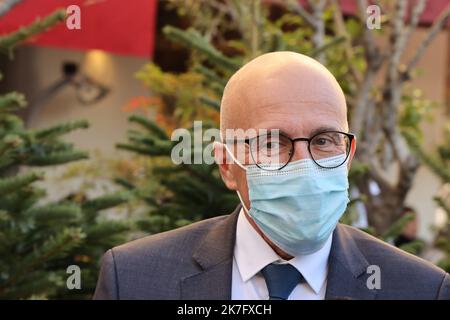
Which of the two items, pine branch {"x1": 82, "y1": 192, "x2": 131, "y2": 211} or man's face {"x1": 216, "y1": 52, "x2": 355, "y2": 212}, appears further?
pine branch {"x1": 82, "y1": 192, "x2": 131, "y2": 211}

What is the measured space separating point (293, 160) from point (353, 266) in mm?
355

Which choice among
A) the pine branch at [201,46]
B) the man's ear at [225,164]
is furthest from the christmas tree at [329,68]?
the man's ear at [225,164]

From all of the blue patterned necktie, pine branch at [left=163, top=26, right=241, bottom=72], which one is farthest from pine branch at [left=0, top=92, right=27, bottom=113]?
the blue patterned necktie

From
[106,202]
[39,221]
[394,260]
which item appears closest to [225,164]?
[394,260]

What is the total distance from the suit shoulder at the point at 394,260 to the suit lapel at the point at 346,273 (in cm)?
3

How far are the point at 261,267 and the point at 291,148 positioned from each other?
350 millimetres

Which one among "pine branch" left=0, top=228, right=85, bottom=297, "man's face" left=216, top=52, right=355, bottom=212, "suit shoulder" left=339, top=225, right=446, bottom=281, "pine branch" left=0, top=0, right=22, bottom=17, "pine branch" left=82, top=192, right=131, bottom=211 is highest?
"pine branch" left=0, top=0, right=22, bottom=17

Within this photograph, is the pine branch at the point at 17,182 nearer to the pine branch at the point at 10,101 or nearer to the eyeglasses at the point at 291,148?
the pine branch at the point at 10,101

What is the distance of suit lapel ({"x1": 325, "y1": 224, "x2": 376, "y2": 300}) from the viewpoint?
215 cm

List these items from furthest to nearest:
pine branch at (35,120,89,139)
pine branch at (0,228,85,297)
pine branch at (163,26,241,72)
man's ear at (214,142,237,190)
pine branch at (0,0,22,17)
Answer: pine branch at (163,26,241,72) → pine branch at (0,0,22,17) → pine branch at (35,120,89,139) → pine branch at (0,228,85,297) → man's ear at (214,142,237,190)

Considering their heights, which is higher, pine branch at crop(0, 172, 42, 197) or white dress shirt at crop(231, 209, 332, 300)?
pine branch at crop(0, 172, 42, 197)

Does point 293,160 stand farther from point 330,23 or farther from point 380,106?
point 330,23

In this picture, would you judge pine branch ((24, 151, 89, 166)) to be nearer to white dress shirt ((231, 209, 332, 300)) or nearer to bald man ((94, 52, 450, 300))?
bald man ((94, 52, 450, 300))

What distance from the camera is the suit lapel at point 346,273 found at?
2.15m
